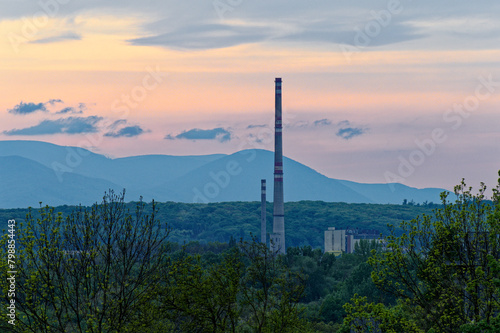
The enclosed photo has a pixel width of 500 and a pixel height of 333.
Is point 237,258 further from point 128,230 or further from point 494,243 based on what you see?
point 494,243

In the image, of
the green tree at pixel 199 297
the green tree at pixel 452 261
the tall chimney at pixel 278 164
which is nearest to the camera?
the green tree at pixel 452 261

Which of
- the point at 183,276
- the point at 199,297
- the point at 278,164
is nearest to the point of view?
the point at 199,297

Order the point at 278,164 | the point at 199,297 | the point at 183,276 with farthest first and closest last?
the point at 278,164 < the point at 183,276 < the point at 199,297

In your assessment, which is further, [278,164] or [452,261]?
[278,164]

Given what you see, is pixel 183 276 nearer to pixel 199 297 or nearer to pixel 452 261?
pixel 199 297

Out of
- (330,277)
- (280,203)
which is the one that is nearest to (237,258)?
(330,277)

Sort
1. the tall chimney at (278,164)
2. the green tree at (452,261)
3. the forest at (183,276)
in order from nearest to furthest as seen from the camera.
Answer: the forest at (183,276) → the green tree at (452,261) → the tall chimney at (278,164)

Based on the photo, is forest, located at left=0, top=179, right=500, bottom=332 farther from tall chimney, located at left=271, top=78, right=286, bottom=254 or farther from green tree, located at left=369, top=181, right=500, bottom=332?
tall chimney, located at left=271, top=78, right=286, bottom=254

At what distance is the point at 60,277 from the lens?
22328mm

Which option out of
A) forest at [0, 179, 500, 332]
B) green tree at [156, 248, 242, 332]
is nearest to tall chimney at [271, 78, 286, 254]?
green tree at [156, 248, 242, 332]

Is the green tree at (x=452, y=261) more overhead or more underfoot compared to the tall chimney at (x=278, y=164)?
more underfoot

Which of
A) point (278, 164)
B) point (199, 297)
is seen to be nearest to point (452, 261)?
point (199, 297)

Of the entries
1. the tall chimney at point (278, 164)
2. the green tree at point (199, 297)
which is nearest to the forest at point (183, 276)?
the green tree at point (199, 297)

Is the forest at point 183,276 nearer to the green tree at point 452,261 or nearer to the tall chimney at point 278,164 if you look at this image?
the green tree at point 452,261
